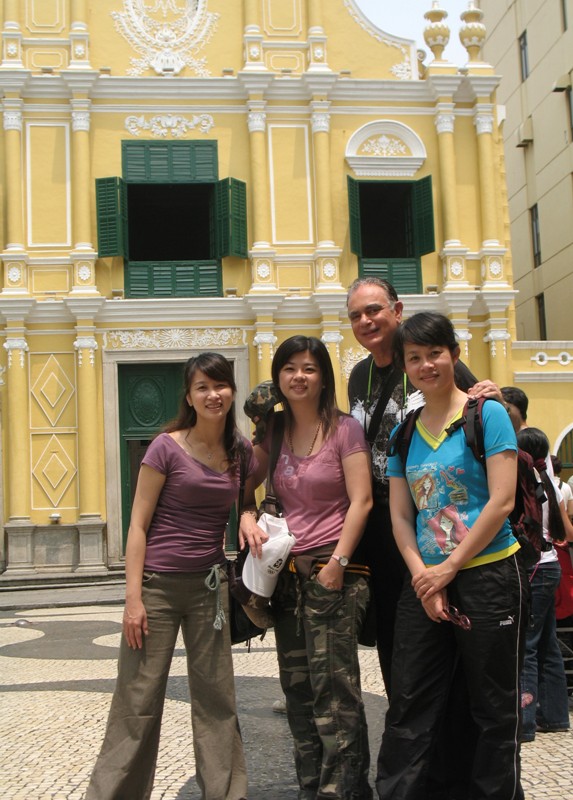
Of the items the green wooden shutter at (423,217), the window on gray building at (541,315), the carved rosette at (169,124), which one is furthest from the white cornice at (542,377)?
the window on gray building at (541,315)

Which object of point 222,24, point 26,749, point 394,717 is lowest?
point 26,749

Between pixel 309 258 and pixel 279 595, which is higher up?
pixel 309 258

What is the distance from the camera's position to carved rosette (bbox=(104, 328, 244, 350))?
52.1ft

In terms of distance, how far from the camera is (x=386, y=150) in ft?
55.2

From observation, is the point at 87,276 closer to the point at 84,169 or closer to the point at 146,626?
the point at 84,169

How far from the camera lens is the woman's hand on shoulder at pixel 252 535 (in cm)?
371

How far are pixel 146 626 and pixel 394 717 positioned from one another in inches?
40.1

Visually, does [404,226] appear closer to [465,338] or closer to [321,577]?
[465,338]

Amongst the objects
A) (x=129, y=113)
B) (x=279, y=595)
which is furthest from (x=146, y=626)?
(x=129, y=113)

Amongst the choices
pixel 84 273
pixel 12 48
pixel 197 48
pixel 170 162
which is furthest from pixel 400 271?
pixel 12 48

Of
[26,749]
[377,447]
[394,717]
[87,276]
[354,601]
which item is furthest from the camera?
[87,276]

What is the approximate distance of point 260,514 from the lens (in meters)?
3.86

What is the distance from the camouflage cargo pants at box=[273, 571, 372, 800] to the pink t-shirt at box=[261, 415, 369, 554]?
0.18 metres

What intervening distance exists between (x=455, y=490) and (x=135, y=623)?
1.34 metres
